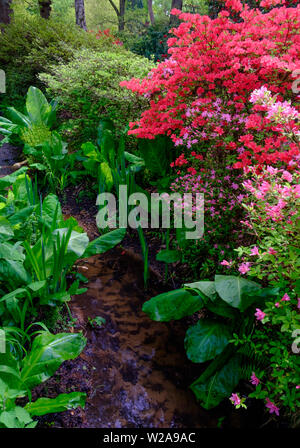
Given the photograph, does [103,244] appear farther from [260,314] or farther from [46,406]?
[260,314]

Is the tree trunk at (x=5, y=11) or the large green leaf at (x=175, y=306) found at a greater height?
the tree trunk at (x=5, y=11)

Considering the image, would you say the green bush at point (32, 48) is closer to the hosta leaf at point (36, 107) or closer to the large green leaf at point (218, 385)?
the hosta leaf at point (36, 107)

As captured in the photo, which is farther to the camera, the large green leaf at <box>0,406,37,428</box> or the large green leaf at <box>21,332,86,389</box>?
the large green leaf at <box>21,332,86,389</box>

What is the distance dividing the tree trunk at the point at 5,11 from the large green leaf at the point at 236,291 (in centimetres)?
1073

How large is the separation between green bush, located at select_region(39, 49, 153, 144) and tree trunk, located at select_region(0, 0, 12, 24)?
644 centimetres

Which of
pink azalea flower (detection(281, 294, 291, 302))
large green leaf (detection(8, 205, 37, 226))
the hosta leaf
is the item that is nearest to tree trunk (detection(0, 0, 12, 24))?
the hosta leaf

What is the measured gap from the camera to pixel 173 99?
10.7ft

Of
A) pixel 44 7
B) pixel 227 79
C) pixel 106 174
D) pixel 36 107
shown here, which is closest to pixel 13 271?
pixel 106 174

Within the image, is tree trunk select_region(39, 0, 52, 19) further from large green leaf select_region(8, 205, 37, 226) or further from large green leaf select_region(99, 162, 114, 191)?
large green leaf select_region(8, 205, 37, 226)

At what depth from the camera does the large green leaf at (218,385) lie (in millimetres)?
1921

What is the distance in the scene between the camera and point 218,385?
193cm

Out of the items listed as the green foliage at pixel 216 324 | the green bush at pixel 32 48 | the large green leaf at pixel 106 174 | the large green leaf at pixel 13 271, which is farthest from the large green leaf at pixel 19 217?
the green bush at pixel 32 48

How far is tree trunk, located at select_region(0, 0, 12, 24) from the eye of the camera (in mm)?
9188

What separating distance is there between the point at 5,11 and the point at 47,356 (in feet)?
36.0
